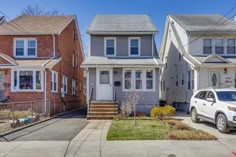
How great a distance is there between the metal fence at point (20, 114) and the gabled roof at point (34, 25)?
630 cm

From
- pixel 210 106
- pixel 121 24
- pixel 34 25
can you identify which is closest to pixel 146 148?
pixel 210 106

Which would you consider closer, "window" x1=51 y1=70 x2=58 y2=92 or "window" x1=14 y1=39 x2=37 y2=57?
"window" x1=51 y1=70 x2=58 y2=92

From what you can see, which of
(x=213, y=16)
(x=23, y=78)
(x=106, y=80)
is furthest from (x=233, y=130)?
(x=213, y=16)

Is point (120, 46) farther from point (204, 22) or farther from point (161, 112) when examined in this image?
point (204, 22)

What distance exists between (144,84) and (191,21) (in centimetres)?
831

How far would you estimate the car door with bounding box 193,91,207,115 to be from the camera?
14453mm

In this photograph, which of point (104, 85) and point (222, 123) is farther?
point (104, 85)

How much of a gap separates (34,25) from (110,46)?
719 centimetres

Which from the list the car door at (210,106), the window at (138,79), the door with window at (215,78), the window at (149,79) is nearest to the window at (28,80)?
the window at (138,79)

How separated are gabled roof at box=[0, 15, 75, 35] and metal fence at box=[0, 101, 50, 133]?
6296mm

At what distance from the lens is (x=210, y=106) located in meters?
13.4

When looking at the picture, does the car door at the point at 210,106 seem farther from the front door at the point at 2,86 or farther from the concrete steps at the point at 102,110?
the front door at the point at 2,86

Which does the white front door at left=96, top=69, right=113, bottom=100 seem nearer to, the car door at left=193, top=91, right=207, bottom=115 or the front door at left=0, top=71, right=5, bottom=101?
the front door at left=0, top=71, right=5, bottom=101

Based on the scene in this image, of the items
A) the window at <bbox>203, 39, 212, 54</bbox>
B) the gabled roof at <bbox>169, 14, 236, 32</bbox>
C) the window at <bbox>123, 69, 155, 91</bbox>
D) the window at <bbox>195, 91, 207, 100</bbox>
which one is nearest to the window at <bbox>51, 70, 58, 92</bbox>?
the window at <bbox>123, 69, 155, 91</bbox>
